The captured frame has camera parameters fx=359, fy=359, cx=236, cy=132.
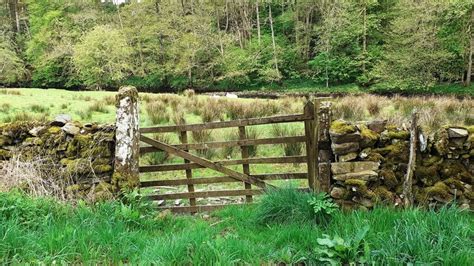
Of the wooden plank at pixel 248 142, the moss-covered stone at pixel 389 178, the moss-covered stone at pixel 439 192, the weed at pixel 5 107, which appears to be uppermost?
the weed at pixel 5 107

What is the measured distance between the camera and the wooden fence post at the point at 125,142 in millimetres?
5184

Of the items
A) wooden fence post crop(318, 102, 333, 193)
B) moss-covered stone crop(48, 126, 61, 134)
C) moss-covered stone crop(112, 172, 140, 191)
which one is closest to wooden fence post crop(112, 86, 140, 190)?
moss-covered stone crop(112, 172, 140, 191)

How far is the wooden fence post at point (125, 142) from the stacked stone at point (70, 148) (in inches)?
10.0

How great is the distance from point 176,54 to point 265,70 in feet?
36.2

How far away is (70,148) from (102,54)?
120 feet

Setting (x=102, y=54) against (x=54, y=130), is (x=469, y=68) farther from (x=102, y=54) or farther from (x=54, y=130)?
(x=102, y=54)

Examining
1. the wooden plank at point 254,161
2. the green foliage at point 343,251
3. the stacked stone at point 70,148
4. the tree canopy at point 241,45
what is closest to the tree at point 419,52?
the tree canopy at point 241,45

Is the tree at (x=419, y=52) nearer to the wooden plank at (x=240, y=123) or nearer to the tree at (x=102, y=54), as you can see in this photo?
the wooden plank at (x=240, y=123)

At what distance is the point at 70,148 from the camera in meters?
5.64

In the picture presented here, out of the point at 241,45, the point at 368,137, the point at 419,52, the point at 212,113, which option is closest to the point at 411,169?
the point at 368,137

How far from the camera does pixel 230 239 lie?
3.37 metres

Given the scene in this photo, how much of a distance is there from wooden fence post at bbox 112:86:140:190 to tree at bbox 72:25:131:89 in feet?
116

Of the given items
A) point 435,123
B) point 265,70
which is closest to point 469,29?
point 265,70

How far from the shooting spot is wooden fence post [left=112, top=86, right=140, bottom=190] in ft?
17.0
